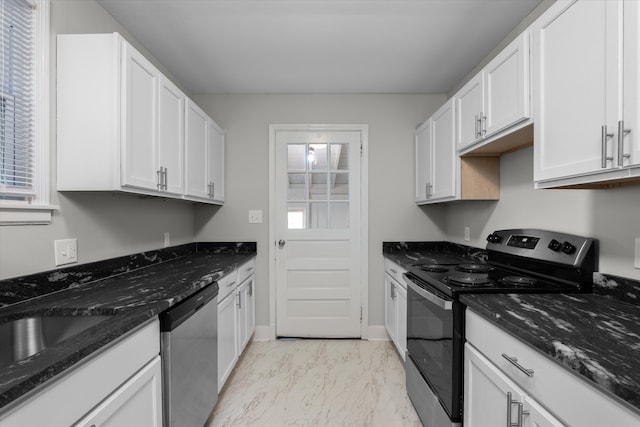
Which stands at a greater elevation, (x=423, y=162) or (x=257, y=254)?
(x=423, y=162)

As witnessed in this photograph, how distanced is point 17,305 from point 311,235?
215 cm

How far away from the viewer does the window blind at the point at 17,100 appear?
122cm

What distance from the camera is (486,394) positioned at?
1.15 meters

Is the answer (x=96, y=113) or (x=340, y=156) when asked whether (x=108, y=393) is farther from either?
(x=340, y=156)

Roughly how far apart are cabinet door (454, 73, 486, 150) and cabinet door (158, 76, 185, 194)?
189 cm

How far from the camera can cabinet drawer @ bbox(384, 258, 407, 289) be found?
2.31 meters

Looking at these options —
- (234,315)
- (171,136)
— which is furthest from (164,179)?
(234,315)

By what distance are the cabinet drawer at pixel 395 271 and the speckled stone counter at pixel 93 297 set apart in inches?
51.5

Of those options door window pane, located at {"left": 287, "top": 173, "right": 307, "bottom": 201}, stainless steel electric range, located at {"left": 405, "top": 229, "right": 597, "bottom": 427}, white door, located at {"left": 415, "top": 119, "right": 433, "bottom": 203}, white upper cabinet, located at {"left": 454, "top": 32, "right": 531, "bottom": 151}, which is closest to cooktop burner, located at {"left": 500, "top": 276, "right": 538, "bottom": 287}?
stainless steel electric range, located at {"left": 405, "top": 229, "right": 597, "bottom": 427}

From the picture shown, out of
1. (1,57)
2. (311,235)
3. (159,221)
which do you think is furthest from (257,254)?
(1,57)

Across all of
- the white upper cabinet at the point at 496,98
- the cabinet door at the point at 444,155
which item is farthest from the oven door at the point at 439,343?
the white upper cabinet at the point at 496,98

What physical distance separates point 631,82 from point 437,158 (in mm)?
1487

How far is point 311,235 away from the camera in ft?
9.85

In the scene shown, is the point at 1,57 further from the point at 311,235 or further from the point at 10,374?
the point at 311,235
